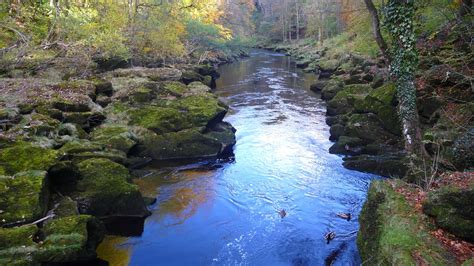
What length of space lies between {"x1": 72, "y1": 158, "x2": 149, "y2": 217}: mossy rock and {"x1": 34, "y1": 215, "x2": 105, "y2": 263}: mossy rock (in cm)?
150

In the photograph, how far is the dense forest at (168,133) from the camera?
7516mm

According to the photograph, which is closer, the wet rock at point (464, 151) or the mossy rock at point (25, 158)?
the wet rock at point (464, 151)

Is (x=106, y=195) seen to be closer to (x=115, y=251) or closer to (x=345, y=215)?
(x=115, y=251)

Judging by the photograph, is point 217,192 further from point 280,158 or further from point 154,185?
point 280,158

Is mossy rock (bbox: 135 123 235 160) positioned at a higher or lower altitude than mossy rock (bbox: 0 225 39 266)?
lower

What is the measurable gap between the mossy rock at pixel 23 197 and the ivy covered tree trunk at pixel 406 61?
1003 centimetres

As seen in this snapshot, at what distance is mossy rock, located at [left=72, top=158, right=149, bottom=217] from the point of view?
10.2 meters

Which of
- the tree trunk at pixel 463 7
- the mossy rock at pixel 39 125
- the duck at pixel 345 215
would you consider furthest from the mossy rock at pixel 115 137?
the tree trunk at pixel 463 7

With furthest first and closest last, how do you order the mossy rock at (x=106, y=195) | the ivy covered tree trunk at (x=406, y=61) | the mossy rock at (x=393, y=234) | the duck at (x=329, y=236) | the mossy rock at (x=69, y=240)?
the ivy covered tree trunk at (x=406, y=61) → the mossy rock at (x=106, y=195) → the duck at (x=329, y=236) → the mossy rock at (x=69, y=240) → the mossy rock at (x=393, y=234)

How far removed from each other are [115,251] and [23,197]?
2.38 m

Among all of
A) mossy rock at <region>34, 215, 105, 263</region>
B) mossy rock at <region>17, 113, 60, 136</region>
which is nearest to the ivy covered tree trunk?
mossy rock at <region>34, 215, 105, 263</region>

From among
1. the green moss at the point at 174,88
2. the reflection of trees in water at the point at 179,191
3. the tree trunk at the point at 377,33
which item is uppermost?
the tree trunk at the point at 377,33

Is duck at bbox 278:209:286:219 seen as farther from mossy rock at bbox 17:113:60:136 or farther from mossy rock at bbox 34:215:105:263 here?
mossy rock at bbox 17:113:60:136

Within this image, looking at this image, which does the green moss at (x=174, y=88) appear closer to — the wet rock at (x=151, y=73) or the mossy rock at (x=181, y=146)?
the wet rock at (x=151, y=73)
